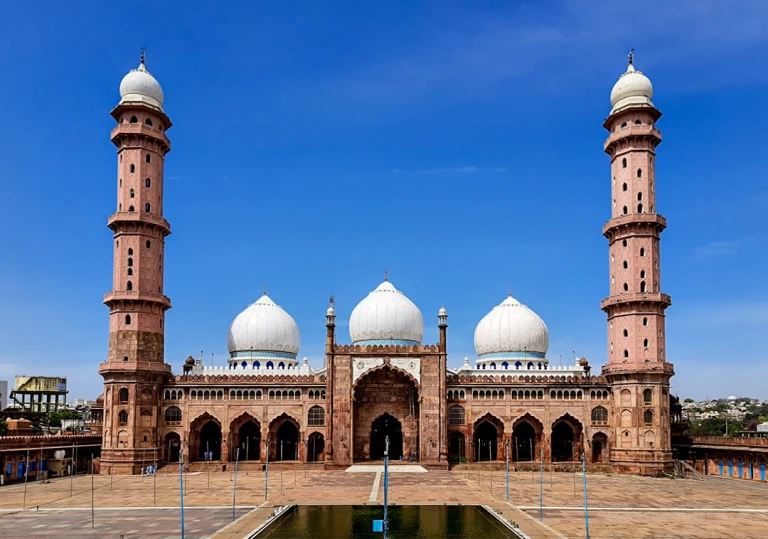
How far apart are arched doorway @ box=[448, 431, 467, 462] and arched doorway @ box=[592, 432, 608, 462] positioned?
10083 millimetres

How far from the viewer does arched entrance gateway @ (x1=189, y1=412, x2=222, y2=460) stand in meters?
61.5

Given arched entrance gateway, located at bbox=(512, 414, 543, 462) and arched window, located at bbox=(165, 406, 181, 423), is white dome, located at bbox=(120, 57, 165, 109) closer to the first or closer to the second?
arched window, located at bbox=(165, 406, 181, 423)

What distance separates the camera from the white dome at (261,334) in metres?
71.4

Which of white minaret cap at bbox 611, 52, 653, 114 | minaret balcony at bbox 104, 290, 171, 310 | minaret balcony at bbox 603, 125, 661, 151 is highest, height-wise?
white minaret cap at bbox 611, 52, 653, 114

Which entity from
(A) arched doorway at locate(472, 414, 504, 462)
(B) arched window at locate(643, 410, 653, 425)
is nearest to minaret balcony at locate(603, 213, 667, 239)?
(B) arched window at locate(643, 410, 653, 425)

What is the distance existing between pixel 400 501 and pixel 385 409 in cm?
2467

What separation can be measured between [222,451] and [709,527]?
126 ft

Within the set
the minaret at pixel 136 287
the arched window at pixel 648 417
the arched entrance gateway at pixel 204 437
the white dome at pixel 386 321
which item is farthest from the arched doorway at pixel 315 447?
the arched window at pixel 648 417

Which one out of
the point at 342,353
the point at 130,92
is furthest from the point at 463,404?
the point at 130,92

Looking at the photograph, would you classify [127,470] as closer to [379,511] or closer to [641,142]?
[379,511]

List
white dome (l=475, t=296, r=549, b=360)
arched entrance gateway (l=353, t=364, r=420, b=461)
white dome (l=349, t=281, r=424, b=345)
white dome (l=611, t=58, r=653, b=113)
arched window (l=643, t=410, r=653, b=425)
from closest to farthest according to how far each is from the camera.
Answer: arched window (l=643, t=410, r=653, b=425), white dome (l=611, t=58, r=653, b=113), arched entrance gateway (l=353, t=364, r=420, b=461), white dome (l=349, t=281, r=424, b=345), white dome (l=475, t=296, r=549, b=360)

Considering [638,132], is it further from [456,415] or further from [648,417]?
[456,415]

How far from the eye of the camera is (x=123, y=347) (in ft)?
192

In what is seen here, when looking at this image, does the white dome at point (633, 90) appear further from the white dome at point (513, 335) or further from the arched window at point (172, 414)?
the arched window at point (172, 414)
